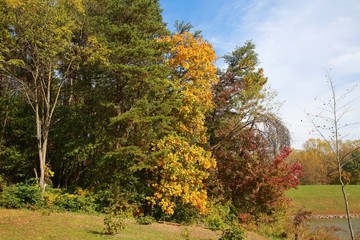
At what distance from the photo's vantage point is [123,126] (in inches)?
663

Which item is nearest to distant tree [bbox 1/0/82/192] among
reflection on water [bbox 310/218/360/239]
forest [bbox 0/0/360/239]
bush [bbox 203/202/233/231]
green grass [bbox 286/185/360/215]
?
forest [bbox 0/0/360/239]

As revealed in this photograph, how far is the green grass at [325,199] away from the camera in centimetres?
3794

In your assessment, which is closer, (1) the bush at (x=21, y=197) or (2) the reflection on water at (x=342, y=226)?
(1) the bush at (x=21, y=197)

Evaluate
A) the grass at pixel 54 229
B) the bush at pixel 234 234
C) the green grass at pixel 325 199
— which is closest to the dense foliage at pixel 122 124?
the grass at pixel 54 229

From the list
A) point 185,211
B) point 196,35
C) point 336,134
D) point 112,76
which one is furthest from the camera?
point 196,35

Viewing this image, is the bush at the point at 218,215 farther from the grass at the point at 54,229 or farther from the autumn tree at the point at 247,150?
the grass at the point at 54,229

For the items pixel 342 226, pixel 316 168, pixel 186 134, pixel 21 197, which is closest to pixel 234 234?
pixel 186 134

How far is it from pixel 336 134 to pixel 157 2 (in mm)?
14237

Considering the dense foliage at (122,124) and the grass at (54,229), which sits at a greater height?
the dense foliage at (122,124)

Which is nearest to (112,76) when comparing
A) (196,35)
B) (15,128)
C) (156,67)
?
(156,67)

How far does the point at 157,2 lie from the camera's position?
19969 millimetres

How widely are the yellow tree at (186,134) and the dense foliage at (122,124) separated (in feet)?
0.19

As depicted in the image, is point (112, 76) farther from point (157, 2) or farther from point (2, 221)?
point (2, 221)

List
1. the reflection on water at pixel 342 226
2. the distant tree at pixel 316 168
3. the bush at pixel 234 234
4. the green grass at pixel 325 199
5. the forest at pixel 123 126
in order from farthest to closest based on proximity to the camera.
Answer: the distant tree at pixel 316 168, the green grass at pixel 325 199, the reflection on water at pixel 342 226, the forest at pixel 123 126, the bush at pixel 234 234
